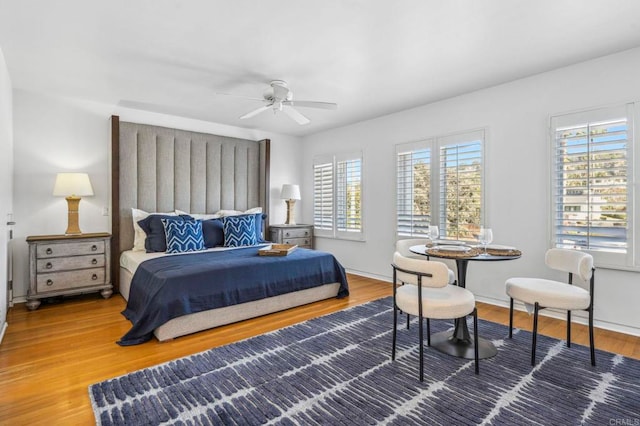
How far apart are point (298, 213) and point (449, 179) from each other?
3.28 metres

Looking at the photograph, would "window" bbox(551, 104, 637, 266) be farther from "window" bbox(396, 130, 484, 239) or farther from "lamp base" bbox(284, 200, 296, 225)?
"lamp base" bbox(284, 200, 296, 225)

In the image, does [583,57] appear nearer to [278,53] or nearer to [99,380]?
[278,53]

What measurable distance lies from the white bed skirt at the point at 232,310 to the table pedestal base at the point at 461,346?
5.10ft

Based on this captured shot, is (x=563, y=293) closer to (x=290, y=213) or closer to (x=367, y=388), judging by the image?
(x=367, y=388)

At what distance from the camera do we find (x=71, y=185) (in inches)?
156

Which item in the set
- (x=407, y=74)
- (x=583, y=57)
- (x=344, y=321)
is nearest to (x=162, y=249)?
(x=344, y=321)

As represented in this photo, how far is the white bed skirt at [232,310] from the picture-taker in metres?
2.93

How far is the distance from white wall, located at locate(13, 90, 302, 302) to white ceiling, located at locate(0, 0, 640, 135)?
28 cm

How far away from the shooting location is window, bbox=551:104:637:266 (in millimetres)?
2975

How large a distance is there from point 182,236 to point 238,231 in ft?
2.55

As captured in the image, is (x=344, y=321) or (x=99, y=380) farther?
(x=344, y=321)

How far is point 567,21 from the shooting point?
251 centimetres

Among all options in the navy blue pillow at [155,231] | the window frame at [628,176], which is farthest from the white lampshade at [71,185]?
the window frame at [628,176]

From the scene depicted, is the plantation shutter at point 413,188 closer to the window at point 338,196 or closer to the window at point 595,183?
the window at point 338,196
